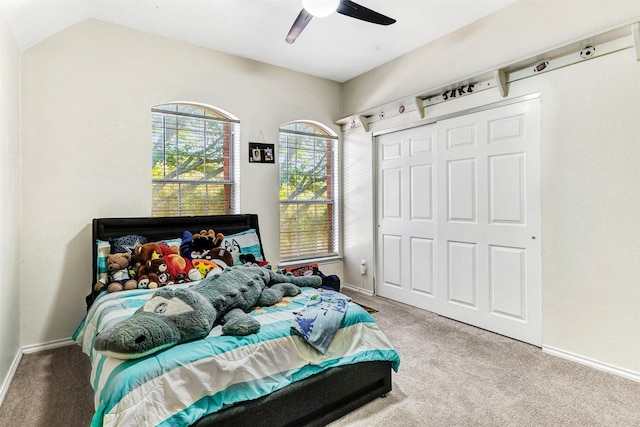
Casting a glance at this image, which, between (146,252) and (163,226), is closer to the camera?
(146,252)

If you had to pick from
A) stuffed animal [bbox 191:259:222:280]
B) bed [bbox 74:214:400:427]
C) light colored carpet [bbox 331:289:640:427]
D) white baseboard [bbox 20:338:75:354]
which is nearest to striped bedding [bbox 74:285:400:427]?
bed [bbox 74:214:400:427]

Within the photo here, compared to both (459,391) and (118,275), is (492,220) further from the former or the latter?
(118,275)

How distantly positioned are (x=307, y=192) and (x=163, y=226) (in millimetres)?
1853

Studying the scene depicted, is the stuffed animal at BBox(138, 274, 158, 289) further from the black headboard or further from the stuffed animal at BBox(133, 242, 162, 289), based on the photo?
the black headboard

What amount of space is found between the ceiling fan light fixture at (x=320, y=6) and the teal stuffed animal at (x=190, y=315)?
173cm

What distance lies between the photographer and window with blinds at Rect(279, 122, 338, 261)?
417 centimetres

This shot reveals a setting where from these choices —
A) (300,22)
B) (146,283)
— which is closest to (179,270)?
(146,283)

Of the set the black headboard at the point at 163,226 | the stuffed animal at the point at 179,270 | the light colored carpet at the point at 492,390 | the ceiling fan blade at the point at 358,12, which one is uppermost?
the ceiling fan blade at the point at 358,12

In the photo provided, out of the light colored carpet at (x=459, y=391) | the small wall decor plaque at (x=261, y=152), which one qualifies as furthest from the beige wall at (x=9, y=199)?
the small wall decor plaque at (x=261, y=152)

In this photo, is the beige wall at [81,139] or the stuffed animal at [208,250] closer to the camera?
the beige wall at [81,139]

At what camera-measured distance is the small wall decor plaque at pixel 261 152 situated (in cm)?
378

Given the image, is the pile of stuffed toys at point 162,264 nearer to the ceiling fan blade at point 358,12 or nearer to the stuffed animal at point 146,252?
the stuffed animal at point 146,252

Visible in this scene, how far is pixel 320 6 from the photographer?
2.03 metres

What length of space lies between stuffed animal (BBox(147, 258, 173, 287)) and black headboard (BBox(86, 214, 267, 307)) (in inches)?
16.5
